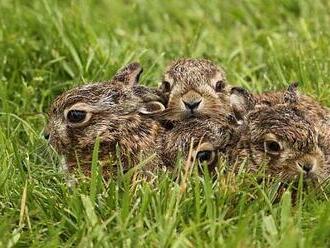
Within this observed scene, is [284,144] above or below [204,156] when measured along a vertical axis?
above

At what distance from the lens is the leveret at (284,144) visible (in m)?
7.06

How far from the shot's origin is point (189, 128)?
7.40m

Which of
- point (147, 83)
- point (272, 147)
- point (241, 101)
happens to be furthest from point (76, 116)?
point (147, 83)

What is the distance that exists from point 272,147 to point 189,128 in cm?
66

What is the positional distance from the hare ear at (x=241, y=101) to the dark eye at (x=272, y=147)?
574 millimetres

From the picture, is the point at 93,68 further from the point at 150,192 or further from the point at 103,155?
the point at 150,192

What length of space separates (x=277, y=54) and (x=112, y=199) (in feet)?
12.3

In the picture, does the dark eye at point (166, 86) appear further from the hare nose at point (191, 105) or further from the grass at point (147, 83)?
the grass at point (147, 83)

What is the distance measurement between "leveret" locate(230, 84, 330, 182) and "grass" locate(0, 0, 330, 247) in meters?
0.22

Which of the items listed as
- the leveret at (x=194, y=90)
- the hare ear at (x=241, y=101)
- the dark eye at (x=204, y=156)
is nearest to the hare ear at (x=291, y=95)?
the hare ear at (x=241, y=101)

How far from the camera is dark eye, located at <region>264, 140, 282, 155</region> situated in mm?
7137

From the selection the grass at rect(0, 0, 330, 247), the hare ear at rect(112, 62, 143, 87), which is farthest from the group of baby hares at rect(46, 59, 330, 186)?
the grass at rect(0, 0, 330, 247)

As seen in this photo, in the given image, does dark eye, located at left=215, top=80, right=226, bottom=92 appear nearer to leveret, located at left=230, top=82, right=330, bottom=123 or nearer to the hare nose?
leveret, located at left=230, top=82, right=330, bottom=123

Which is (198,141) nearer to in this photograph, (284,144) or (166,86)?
(284,144)
